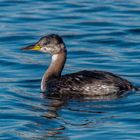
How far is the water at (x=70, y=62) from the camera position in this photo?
1309cm

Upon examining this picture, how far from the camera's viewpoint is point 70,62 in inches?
706

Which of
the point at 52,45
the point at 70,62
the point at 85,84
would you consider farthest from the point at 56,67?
the point at 70,62

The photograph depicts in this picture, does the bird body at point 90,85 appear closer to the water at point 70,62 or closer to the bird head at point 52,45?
the water at point 70,62

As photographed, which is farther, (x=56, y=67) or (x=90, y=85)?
(x=56, y=67)

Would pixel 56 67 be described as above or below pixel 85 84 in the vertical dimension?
above

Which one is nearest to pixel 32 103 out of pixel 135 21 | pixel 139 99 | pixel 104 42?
pixel 139 99

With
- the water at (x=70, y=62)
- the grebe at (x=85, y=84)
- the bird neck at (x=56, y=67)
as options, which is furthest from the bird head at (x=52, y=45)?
the water at (x=70, y=62)

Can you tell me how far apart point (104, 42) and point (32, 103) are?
5443 millimetres

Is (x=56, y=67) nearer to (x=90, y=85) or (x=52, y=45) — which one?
(x=52, y=45)

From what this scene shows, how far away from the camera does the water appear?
1309 cm

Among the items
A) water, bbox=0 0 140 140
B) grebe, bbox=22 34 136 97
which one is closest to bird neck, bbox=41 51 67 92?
Result: grebe, bbox=22 34 136 97

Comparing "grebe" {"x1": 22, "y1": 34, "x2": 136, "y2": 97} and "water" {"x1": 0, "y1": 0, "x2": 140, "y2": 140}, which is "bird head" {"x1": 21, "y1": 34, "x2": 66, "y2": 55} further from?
"water" {"x1": 0, "y1": 0, "x2": 140, "y2": 140}

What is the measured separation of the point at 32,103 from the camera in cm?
1468

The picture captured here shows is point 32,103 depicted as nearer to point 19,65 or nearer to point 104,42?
point 19,65
